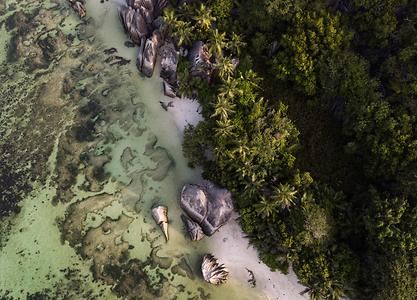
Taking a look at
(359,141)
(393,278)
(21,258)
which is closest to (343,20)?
(359,141)

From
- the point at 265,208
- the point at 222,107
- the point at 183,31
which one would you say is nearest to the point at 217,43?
the point at 183,31

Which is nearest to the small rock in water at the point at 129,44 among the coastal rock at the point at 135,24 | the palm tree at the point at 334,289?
the coastal rock at the point at 135,24

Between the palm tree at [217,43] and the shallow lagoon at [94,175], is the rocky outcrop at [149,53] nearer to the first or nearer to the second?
the shallow lagoon at [94,175]

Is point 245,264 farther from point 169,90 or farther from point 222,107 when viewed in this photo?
point 169,90

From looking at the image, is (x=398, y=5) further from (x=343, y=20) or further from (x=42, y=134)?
(x=42, y=134)

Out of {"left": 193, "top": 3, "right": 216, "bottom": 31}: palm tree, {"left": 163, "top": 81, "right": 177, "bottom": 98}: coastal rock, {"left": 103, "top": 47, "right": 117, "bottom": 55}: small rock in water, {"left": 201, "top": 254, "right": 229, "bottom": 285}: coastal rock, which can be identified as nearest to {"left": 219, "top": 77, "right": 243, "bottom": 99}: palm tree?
{"left": 193, "top": 3, "right": 216, "bottom": 31}: palm tree

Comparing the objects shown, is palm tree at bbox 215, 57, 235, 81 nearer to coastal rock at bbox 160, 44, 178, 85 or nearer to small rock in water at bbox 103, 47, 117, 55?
coastal rock at bbox 160, 44, 178, 85
